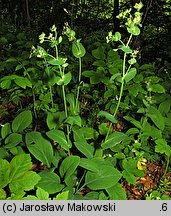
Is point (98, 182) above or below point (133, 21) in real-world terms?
below

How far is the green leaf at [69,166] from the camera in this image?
5.39ft

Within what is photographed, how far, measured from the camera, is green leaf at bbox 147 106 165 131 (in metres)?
2.15

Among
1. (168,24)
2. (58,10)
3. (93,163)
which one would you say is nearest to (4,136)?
(93,163)

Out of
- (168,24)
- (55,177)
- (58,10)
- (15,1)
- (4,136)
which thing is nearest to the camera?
(55,177)

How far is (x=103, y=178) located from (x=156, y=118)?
0.79 meters

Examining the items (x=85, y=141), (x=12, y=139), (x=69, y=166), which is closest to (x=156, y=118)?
(x=85, y=141)

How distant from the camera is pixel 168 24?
5590 mm

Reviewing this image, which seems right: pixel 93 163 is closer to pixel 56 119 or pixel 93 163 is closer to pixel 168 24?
pixel 56 119

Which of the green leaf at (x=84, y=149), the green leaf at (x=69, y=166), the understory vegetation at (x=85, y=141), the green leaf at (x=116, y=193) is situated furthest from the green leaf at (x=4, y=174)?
the green leaf at (x=116, y=193)

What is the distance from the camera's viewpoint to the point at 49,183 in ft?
5.44

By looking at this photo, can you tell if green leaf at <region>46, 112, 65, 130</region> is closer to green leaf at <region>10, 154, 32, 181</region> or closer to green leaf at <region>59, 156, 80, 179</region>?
green leaf at <region>59, 156, 80, 179</region>

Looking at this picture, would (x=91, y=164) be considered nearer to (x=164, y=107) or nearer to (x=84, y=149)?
(x=84, y=149)
